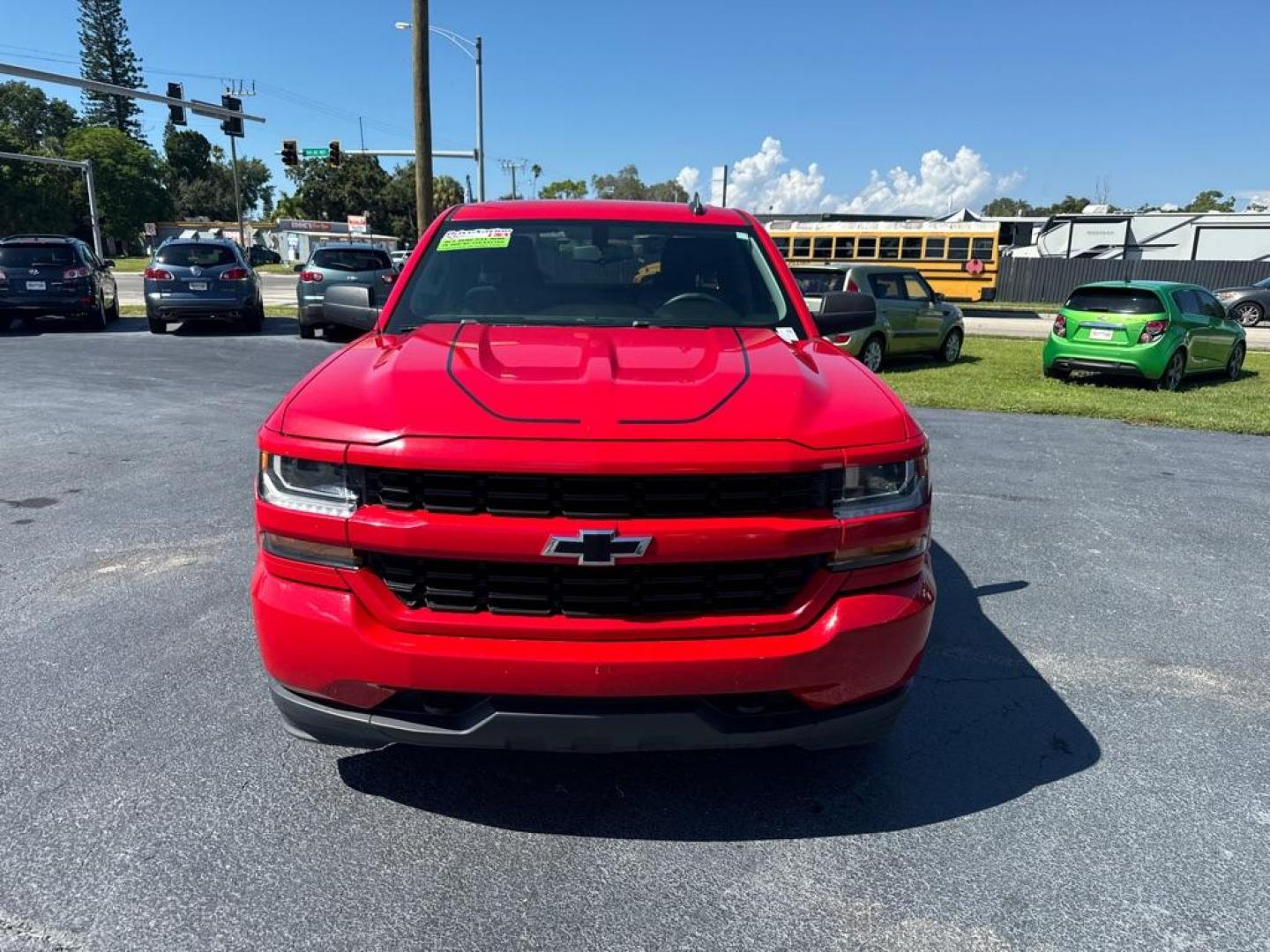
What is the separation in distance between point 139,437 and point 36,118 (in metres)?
124

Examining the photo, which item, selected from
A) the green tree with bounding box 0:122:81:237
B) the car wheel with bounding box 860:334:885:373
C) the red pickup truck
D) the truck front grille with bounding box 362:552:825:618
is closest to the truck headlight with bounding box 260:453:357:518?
the red pickup truck

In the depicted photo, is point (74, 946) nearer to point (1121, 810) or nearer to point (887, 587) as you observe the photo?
point (887, 587)

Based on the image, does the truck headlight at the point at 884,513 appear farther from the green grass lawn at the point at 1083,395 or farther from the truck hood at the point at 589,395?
the green grass lawn at the point at 1083,395

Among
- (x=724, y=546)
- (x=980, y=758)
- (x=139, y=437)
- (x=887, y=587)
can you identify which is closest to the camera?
(x=724, y=546)

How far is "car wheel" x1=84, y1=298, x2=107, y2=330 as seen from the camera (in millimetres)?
16031

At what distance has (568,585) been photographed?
237 centimetres

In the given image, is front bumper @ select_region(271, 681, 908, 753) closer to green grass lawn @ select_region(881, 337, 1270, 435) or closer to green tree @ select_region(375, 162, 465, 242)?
green grass lawn @ select_region(881, 337, 1270, 435)

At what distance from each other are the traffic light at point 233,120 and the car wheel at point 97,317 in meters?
15.2

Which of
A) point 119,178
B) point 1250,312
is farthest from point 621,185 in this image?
point 1250,312

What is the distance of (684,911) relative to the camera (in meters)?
2.33

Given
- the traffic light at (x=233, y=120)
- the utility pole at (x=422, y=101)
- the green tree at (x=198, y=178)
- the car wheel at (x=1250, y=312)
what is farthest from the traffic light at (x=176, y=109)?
the green tree at (x=198, y=178)

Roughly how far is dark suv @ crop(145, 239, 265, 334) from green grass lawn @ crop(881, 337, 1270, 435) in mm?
11356

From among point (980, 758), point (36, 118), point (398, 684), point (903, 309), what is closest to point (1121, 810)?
point (980, 758)

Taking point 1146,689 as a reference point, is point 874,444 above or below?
above
